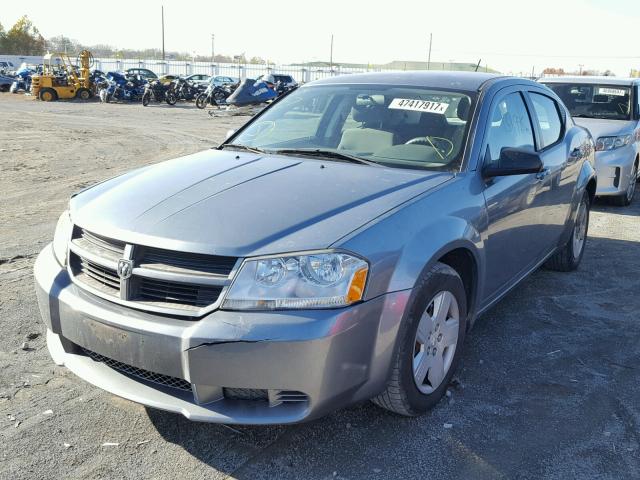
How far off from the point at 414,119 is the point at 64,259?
216 centimetres

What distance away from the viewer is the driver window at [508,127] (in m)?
3.88

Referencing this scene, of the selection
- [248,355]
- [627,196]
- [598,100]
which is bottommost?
[627,196]

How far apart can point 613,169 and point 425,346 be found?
642 cm

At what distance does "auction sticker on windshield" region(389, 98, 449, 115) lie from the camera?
3.97 metres

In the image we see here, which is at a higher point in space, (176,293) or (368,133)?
(368,133)

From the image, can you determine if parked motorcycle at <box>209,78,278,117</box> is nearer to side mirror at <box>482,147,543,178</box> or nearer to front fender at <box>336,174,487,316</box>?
side mirror at <box>482,147,543,178</box>

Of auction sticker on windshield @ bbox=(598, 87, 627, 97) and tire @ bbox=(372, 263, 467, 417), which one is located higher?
auction sticker on windshield @ bbox=(598, 87, 627, 97)

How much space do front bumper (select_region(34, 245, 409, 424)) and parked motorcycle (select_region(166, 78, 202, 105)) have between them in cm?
3028

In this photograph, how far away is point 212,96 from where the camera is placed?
29062mm

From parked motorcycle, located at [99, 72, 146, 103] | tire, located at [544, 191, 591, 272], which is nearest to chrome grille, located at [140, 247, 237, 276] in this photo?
tire, located at [544, 191, 591, 272]

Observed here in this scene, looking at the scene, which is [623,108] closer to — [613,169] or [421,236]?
[613,169]

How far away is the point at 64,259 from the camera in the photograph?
3.13 metres

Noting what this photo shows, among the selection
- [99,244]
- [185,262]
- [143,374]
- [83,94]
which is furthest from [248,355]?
[83,94]

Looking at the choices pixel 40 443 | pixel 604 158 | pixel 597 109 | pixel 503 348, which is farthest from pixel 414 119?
pixel 597 109
